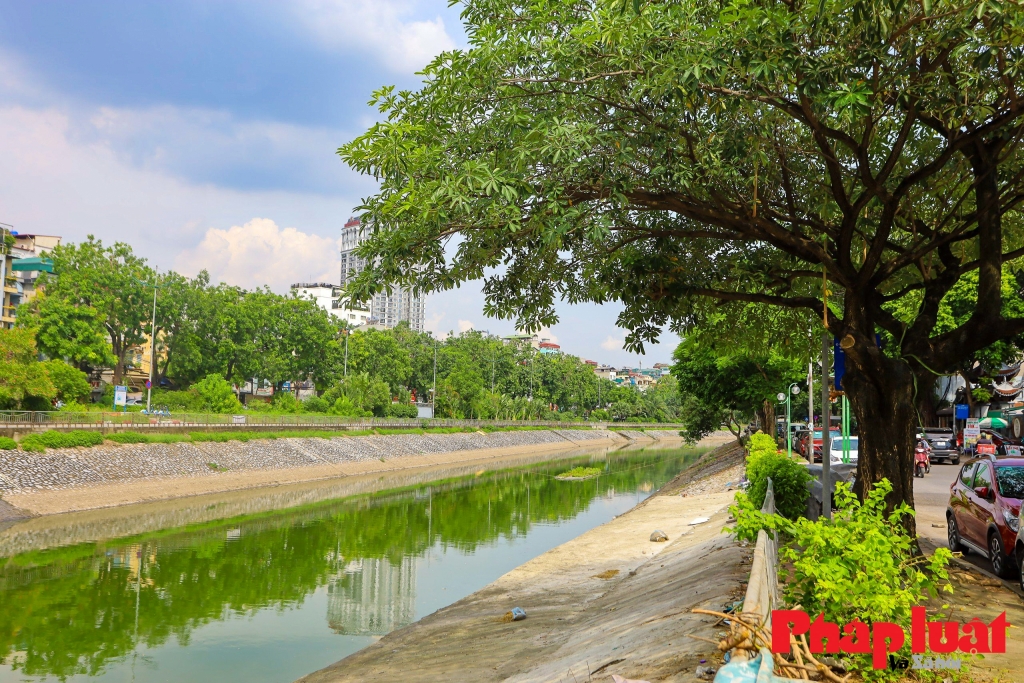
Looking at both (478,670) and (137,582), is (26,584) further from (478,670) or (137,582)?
(478,670)

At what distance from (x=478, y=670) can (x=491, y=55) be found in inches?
305

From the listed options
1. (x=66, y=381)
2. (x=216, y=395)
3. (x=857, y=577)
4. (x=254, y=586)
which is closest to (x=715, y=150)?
(x=857, y=577)

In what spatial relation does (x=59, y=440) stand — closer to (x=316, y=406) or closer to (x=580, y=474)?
(x=580, y=474)

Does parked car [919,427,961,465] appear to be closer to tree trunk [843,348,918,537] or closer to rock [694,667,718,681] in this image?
tree trunk [843,348,918,537]

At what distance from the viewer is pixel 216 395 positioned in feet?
201

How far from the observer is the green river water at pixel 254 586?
1447cm

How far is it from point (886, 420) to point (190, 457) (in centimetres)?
3445

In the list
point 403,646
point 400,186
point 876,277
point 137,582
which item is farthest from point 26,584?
point 876,277

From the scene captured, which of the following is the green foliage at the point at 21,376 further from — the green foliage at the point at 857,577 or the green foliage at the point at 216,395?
the green foliage at the point at 857,577

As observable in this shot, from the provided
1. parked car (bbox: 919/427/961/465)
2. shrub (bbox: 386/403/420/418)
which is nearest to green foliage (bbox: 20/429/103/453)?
parked car (bbox: 919/427/961/465)

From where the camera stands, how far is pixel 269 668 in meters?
13.8

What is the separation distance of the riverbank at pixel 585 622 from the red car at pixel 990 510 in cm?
322

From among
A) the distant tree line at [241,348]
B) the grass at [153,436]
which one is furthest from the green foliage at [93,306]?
the grass at [153,436]

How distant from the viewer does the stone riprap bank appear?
29766 millimetres
